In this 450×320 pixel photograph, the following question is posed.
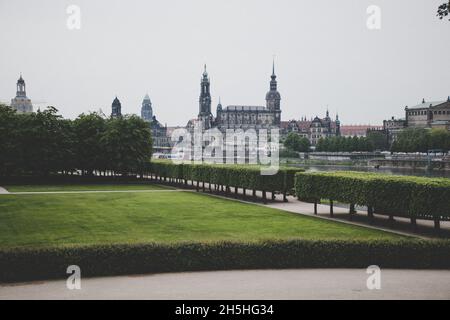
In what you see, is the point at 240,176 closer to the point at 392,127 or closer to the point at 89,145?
the point at 89,145

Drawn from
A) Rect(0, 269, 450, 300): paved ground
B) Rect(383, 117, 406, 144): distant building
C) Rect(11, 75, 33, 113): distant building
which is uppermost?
Rect(11, 75, 33, 113): distant building

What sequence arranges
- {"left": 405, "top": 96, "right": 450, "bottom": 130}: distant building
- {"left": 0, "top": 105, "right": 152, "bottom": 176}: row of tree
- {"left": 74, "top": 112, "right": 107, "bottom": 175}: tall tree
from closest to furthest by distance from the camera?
{"left": 0, "top": 105, "right": 152, "bottom": 176}: row of tree, {"left": 74, "top": 112, "right": 107, "bottom": 175}: tall tree, {"left": 405, "top": 96, "right": 450, "bottom": 130}: distant building

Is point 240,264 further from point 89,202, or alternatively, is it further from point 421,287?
point 89,202

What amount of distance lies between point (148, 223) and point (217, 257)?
8.89 meters

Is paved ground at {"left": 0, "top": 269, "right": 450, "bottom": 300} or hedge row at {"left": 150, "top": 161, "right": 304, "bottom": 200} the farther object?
hedge row at {"left": 150, "top": 161, "right": 304, "bottom": 200}

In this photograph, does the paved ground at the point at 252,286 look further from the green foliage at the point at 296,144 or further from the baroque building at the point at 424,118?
the green foliage at the point at 296,144

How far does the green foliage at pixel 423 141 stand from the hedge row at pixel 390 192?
355ft

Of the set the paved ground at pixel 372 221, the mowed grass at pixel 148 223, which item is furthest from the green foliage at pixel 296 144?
the mowed grass at pixel 148 223

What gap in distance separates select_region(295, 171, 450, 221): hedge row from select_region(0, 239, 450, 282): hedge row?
17.9 feet

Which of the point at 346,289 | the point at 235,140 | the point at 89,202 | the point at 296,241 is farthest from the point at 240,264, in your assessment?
the point at 235,140

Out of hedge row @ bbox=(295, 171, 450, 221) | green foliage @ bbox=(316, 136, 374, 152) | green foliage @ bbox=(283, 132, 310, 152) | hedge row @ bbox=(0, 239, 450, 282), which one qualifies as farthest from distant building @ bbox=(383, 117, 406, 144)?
hedge row @ bbox=(0, 239, 450, 282)

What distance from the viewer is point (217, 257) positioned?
1833cm

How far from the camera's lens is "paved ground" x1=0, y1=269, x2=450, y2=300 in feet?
49.3

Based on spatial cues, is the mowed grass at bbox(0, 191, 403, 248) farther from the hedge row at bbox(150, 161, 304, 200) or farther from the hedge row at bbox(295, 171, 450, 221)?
the hedge row at bbox(150, 161, 304, 200)
